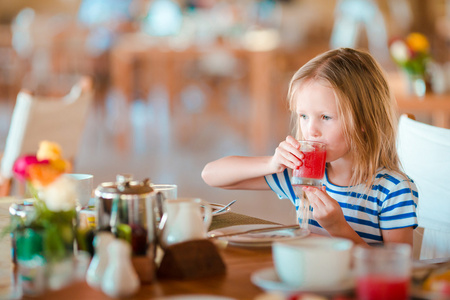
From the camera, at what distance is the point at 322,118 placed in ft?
4.46

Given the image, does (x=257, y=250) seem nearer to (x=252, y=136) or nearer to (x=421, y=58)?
(x=421, y=58)

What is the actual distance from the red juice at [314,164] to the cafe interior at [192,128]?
136mm

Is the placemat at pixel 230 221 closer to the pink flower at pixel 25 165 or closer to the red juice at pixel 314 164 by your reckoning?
the red juice at pixel 314 164

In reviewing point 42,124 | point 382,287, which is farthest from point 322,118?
point 42,124

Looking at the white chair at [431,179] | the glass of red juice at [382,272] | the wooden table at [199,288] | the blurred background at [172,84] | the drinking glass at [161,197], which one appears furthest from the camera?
the blurred background at [172,84]

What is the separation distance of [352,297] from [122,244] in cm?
29

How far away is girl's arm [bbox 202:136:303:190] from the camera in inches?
51.9

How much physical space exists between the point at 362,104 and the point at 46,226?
2.64 feet

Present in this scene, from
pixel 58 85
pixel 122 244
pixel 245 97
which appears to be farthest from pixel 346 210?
pixel 245 97

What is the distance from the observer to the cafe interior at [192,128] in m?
0.82

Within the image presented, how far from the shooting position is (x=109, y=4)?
10.5 metres

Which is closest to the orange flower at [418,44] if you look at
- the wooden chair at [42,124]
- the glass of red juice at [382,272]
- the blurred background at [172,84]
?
the blurred background at [172,84]

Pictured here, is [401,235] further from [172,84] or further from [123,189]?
[172,84]

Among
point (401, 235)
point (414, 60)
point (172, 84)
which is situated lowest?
point (401, 235)
